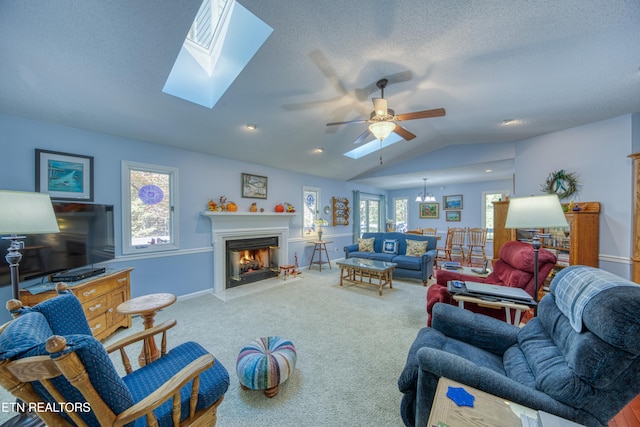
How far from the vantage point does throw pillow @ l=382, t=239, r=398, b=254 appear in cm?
534

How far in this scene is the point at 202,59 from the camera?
2564mm

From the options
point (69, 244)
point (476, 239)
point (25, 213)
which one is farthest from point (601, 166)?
point (69, 244)

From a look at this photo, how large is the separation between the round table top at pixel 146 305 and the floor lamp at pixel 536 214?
10.1 ft

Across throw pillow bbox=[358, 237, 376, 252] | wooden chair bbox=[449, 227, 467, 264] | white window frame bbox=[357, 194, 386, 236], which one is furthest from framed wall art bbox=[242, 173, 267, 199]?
wooden chair bbox=[449, 227, 467, 264]

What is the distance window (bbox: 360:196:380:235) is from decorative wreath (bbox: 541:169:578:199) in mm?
4608

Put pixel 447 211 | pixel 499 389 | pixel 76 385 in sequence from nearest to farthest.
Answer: pixel 76 385 → pixel 499 389 → pixel 447 211

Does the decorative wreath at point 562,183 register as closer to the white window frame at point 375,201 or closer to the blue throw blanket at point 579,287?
the blue throw blanket at point 579,287

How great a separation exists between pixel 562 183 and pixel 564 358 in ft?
11.9

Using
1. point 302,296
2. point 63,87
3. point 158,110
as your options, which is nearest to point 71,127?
point 63,87

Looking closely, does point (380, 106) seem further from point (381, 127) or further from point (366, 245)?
point (366, 245)

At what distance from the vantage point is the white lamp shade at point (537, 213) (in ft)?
6.41

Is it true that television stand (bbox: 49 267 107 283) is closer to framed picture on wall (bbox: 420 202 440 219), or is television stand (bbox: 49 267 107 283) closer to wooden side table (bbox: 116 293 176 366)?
wooden side table (bbox: 116 293 176 366)

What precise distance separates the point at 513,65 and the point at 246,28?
8.08 feet

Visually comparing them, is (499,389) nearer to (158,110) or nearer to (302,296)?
(302,296)
